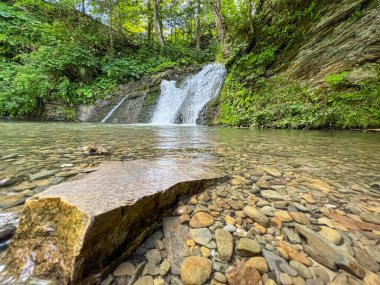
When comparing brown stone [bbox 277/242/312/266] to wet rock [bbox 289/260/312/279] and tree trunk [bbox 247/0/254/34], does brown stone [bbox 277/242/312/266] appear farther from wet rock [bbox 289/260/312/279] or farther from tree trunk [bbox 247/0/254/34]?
tree trunk [bbox 247/0/254/34]

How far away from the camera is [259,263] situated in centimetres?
77

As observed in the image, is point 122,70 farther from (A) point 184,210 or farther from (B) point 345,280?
(B) point 345,280

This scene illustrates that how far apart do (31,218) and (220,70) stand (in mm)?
9787

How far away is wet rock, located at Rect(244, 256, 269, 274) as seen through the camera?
75 centimetres

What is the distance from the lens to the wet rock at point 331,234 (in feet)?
2.85

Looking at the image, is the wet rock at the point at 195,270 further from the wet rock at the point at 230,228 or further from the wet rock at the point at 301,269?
the wet rock at the point at 301,269

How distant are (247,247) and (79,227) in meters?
0.65

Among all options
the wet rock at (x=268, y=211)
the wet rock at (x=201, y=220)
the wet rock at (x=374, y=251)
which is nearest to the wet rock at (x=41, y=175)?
the wet rock at (x=201, y=220)

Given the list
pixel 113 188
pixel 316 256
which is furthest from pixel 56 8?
pixel 316 256

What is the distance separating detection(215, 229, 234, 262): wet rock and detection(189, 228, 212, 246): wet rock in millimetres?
37

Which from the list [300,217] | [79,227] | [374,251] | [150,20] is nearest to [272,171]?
[300,217]

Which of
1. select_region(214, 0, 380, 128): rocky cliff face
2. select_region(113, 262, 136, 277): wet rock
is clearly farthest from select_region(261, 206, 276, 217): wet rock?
select_region(214, 0, 380, 128): rocky cliff face

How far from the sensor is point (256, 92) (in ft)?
23.0

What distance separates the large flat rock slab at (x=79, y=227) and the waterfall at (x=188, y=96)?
7460 millimetres
